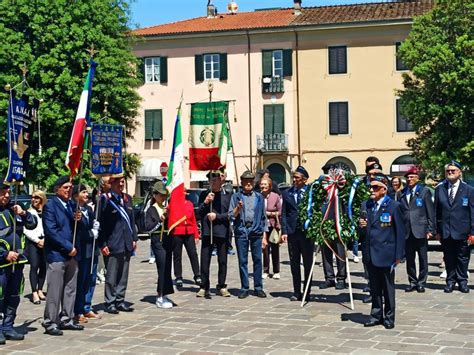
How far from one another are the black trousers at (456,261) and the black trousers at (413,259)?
345mm

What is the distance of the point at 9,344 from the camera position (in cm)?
905

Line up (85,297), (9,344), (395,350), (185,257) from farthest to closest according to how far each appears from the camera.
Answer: (185,257), (85,297), (9,344), (395,350)

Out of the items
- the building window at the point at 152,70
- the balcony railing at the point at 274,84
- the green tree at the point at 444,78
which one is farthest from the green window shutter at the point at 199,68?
the green tree at the point at 444,78

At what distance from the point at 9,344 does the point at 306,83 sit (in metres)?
36.4

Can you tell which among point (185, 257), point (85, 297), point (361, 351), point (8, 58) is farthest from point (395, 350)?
point (8, 58)

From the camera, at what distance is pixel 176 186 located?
1216 cm

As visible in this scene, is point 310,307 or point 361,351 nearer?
point 361,351

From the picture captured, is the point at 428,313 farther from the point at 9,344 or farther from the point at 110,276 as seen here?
the point at 9,344

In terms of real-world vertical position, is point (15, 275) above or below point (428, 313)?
above

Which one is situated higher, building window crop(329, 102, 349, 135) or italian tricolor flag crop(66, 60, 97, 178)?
building window crop(329, 102, 349, 135)

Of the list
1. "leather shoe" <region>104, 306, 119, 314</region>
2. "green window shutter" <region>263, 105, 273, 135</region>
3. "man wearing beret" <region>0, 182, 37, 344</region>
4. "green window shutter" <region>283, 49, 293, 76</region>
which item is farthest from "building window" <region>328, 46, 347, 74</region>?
"man wearing beret" <region>0, 182, 37, 344</region>

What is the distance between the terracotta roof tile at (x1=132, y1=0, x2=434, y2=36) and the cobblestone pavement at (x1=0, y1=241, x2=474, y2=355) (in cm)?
3260

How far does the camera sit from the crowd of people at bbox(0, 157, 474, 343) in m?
9.57

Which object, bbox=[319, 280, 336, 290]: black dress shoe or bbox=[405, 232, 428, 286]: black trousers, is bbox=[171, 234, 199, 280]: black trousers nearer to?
bbox=[319, 280, 336, 290]: black dress shoe
